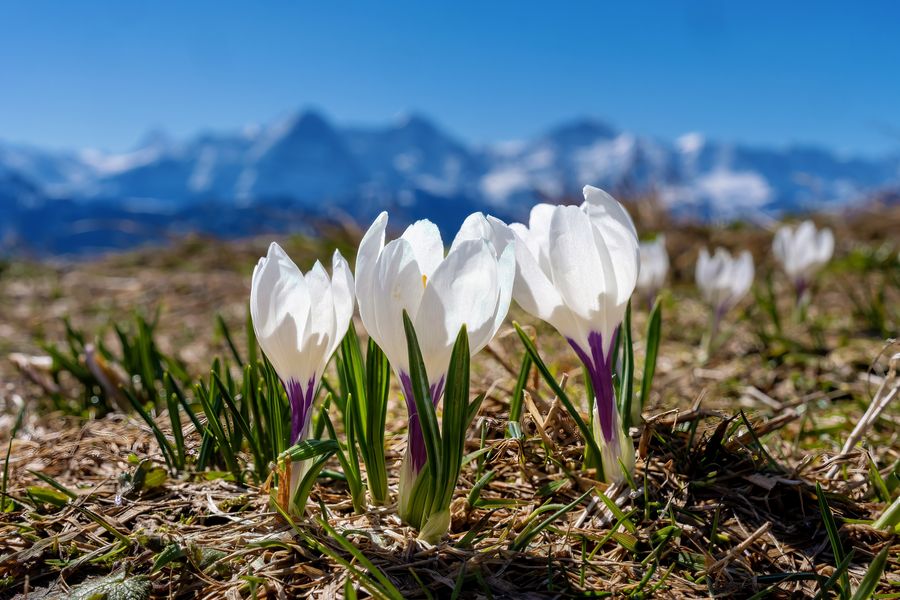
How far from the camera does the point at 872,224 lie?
7172mm

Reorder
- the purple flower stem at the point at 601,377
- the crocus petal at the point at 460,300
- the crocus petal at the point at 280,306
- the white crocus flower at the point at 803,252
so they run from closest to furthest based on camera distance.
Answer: the crocus petal at the point at 460,300 → the crocus petal at the point at 280,306 → the purple flower stem at the point at 601,377 → the white crocus flower at the point at 803,252

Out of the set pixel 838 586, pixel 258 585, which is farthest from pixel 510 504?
pixel 838 586

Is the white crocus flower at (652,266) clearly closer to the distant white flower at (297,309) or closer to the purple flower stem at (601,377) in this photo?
the purple flower stem at (601,377)

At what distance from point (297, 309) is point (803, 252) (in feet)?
9.81

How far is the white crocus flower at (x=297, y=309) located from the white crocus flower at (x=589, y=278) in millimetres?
304

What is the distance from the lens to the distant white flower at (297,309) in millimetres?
1055

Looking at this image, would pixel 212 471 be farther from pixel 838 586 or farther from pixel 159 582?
pixel 838 586

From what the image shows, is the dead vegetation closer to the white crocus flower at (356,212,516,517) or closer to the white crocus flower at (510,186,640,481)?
the white crocus flower at (510,186,640,481)

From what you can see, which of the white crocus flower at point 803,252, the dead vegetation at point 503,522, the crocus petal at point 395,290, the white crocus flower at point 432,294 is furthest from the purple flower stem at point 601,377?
the white crocus flower at point 803,252

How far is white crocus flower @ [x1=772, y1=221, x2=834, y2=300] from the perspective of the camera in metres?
3.27

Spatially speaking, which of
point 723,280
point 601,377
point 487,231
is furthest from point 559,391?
point 723,280

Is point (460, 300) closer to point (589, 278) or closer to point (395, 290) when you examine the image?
point (395, 290)

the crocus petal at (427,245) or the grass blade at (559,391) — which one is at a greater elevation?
the crocus petal at (427,245)

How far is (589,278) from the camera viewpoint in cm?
111
